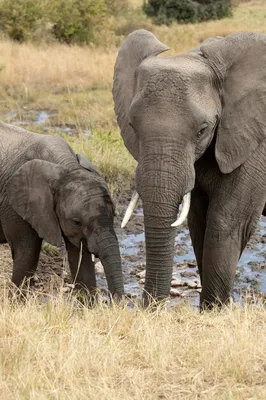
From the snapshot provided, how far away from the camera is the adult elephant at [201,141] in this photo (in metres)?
5.50

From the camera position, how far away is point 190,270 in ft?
27.6

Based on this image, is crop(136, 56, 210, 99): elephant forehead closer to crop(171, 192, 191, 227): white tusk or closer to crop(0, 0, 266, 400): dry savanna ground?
crop(171, 192, 191, 227): white tusk

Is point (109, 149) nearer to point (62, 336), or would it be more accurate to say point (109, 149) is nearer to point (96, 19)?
point (62, 336)

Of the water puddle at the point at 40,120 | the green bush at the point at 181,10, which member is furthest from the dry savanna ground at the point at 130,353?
the green bush at the point at 181,10

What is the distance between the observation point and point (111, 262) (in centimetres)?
621

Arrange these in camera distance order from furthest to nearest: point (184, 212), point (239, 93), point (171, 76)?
point (239, 93) → point (171, 76) → point (184, 212)

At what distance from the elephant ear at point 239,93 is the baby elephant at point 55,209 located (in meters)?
1.03

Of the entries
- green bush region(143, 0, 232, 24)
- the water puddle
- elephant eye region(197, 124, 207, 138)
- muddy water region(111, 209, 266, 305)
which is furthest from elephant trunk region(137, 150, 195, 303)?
green bush region(143, 0, 232, 24)

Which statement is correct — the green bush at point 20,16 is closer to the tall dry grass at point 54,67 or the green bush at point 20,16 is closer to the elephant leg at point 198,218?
the tall dry grass at point 54,67

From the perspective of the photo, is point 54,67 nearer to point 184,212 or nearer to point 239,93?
point 239,93

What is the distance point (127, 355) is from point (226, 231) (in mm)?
1634

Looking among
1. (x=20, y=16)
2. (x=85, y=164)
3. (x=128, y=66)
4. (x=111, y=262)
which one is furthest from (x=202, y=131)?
(x=20, y=16)

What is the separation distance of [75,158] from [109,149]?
3.68 meters

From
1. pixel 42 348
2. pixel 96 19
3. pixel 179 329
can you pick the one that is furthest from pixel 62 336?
pixel 96 19
